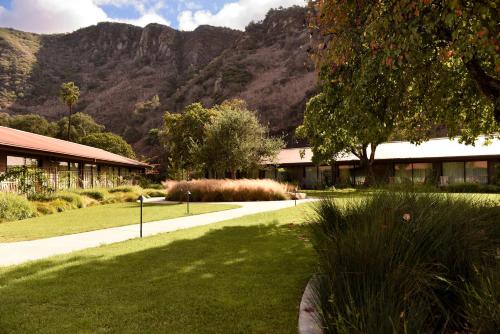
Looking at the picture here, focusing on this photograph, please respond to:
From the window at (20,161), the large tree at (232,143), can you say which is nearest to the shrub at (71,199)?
the window at (20,161)

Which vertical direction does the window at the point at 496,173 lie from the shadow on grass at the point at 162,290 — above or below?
above

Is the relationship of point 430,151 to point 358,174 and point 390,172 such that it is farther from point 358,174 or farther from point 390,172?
point 358,174

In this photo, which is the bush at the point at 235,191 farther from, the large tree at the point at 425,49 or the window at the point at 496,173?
the window at the point at 496,173

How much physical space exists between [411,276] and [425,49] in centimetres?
638

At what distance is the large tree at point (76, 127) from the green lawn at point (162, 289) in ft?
205

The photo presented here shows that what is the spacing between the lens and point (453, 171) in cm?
3450

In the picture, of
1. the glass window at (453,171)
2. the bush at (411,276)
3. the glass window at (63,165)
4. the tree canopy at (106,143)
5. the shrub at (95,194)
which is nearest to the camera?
the bush at (411,276)

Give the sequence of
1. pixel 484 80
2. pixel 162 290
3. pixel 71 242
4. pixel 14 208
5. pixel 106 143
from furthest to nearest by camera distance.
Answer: pixel 106 143 → pixel 14 208 → pixel 71 242 → pixel 484 80 → pixel 162 290

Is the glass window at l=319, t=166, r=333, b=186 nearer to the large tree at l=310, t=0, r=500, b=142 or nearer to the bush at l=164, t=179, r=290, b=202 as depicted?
the bush at l=164, t=179, r=290, b=202

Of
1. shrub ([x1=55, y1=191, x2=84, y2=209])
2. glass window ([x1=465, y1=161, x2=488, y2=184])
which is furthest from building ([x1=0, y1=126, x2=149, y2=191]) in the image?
glass window ([x1=465, y1=161, x2=488, y2=184])

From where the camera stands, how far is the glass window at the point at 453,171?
1340 inches

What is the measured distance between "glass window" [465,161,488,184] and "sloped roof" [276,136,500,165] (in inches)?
43.1

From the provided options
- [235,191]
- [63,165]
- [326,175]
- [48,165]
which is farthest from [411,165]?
[48,165]

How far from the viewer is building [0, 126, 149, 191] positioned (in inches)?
834
